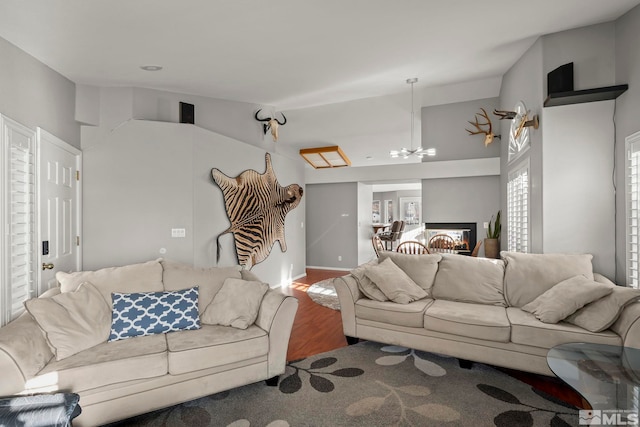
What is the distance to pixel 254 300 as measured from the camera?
2.80 m

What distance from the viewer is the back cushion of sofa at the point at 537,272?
3.03 m

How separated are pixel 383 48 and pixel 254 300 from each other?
2.67 metres

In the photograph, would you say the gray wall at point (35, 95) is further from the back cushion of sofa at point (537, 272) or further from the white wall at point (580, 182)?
the white wall at point (580, 182)

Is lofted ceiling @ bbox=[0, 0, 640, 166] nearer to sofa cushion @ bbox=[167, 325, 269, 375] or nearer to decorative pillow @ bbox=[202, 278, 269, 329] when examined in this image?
decorative pillow @ bbox=[202, 278, 269, 329]

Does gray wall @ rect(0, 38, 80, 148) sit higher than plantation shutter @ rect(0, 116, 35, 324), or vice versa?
gray wall @ rect(0, 38, 80, 148)

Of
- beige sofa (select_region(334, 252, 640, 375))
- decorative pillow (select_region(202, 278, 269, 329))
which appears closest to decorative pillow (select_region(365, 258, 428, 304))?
beige sofa (select_region(334, 252, 640, 375))

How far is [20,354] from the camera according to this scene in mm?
1945

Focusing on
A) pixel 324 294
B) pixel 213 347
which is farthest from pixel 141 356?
pixel 324 294

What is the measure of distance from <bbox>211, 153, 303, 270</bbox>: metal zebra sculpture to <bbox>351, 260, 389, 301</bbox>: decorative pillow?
193cm

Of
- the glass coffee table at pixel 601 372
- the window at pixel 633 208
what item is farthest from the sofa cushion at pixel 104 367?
the window at pixel 633 208

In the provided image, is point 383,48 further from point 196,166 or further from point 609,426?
point 609,426

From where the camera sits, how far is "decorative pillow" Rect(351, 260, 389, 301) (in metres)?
3.42

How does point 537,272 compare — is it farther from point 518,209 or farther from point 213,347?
point 213,347

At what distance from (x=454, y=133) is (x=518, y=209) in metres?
2.13
